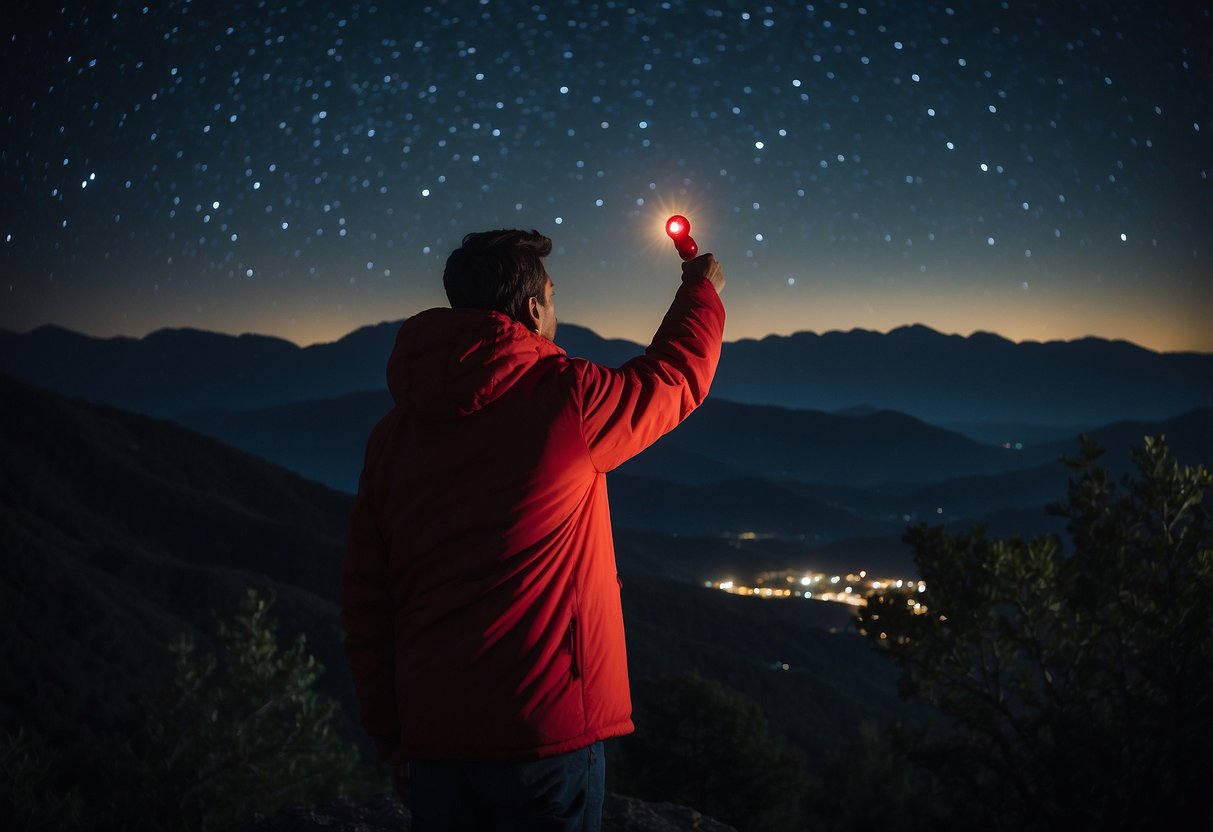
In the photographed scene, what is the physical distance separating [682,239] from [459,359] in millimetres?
879

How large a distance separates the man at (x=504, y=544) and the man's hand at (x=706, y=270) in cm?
31

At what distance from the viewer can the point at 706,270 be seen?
2.07 m

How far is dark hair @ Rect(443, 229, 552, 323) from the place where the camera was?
1.81 m

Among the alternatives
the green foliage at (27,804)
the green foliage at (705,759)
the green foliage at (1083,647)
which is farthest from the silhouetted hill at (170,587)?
the green foliage at (1083,647)

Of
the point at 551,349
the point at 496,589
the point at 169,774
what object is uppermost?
the point at 551,349

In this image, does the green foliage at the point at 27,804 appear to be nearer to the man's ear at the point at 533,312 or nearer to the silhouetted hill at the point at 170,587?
the man's ear at the point at 533,312

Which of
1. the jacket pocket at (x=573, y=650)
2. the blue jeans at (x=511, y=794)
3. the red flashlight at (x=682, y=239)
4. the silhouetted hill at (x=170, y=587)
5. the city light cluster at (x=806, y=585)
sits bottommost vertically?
the city light cluster at (x=806, y=585)

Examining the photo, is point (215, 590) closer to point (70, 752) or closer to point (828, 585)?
point (70, 752)

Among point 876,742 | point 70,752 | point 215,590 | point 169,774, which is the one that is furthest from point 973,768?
point 215,590

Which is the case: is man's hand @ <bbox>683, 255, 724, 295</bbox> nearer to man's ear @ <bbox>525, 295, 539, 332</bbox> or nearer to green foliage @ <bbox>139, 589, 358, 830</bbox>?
man's ear @ <bbox>525, 295, 539, 332</bbox>

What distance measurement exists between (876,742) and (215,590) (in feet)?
125

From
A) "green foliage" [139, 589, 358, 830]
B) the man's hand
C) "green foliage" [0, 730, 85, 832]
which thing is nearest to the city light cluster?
"green foliage" [139, 589, 358, 830]

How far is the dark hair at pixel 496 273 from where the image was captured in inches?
71.2

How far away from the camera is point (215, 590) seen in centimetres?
4762
